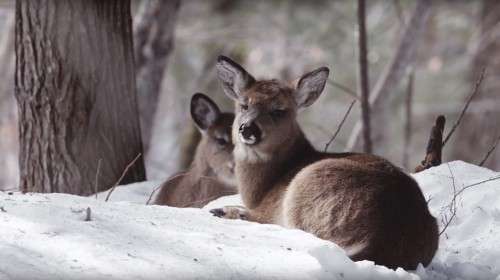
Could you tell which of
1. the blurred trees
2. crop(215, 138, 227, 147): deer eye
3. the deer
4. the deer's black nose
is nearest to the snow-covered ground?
the deer

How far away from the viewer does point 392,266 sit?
16.1 ft

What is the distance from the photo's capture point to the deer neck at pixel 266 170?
646 cm

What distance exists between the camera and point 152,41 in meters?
10.3

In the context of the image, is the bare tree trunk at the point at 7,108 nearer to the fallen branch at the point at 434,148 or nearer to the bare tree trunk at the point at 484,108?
the bare tree trunk at the point at 484,108

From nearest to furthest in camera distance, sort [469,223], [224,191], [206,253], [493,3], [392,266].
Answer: [206,253] → [392,266] → [469,223] → [224,191] → [493,3]

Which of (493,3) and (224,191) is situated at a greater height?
(493,3)

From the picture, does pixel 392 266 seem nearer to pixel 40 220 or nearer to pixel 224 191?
pixel 40 220

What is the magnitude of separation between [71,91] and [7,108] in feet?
35.0

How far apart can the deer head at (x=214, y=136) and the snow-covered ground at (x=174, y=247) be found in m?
2.72

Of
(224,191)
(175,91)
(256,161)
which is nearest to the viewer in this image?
(256,161)

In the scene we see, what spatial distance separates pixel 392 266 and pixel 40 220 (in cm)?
194

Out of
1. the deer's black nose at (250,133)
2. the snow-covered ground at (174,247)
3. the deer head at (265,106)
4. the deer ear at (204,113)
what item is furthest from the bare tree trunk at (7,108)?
the snow-covered ground at (174,247)

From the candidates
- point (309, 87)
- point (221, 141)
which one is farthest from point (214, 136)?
point (309, 87)

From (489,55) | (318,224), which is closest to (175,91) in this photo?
(489,55)
